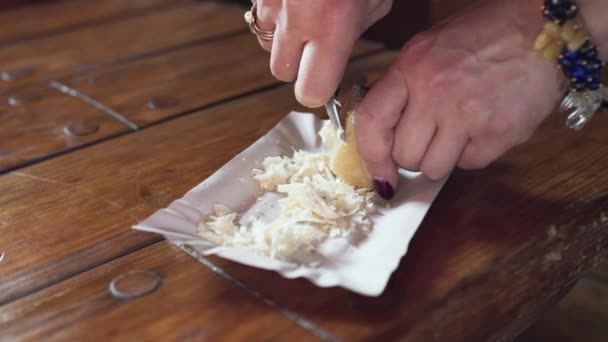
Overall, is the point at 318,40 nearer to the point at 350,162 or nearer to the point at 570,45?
the point at 350,162

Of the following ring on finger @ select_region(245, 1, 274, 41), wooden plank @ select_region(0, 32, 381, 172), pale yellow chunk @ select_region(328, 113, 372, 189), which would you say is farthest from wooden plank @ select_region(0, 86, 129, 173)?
pale yellow chunk @ select_region(328, 113, 372, 189)

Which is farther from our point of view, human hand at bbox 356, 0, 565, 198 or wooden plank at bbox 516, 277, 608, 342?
wooden plank at bbox 516, 277, 608, 342

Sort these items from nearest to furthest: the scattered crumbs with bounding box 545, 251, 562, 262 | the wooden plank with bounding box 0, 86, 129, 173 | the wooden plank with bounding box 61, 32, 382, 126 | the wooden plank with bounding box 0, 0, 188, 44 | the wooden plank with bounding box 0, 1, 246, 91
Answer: the scattered crumbs with bounding box 545, 251, 562, 262 → the wooden plank with bounding box 0, 86, 129, 173 → the wooden plank with bounding box 61, 32, 382, 126 → the wooden plank with bounding box 0, 1, 246, 91 → the wooden plank with bounding box 0, 0, 188, 44

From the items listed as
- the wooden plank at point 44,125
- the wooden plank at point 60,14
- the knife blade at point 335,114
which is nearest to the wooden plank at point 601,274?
the knife blade at point 335,114

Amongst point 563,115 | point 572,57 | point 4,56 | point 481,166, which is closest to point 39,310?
point 481,166

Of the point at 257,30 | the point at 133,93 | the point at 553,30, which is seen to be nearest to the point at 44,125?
the point at 133,93

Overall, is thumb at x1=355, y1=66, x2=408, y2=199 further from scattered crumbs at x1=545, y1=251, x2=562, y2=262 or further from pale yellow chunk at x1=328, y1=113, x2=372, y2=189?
scattered crumbs at x1=545, y1=251, x2=562, y2=262
